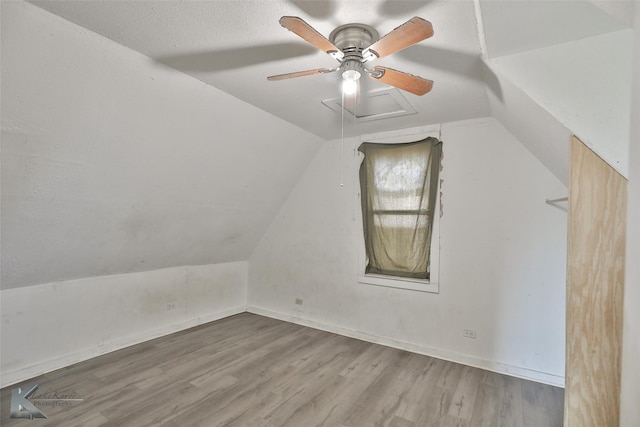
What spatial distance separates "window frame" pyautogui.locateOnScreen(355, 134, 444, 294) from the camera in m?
3.14

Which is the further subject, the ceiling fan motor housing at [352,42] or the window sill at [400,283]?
the window sill at [400,283]

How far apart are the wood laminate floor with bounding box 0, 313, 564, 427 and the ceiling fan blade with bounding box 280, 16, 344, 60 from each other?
2.33 m

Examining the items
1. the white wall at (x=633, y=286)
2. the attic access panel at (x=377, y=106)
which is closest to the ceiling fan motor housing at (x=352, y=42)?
the attic access panel at (x=377, y=106)

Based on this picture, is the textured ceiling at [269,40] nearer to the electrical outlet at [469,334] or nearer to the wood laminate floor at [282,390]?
the electrical outlet at [469,334]

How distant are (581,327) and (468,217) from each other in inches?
68.1

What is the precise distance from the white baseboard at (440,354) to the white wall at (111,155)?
1701 millimetres

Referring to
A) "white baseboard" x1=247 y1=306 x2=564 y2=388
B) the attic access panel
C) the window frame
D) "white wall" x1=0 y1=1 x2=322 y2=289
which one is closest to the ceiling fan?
the attic access panel

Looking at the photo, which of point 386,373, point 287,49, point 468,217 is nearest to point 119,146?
point 287,49

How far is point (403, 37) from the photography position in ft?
4.36

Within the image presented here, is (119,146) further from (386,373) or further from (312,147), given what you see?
(386,373)

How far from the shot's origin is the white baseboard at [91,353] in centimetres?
250

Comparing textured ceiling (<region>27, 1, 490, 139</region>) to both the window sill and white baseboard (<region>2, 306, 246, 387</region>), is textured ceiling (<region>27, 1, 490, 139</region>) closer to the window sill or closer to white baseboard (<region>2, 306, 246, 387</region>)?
the window sill

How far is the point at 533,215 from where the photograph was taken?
2.71 meters

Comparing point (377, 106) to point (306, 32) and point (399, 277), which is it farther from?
point (399, 277)
